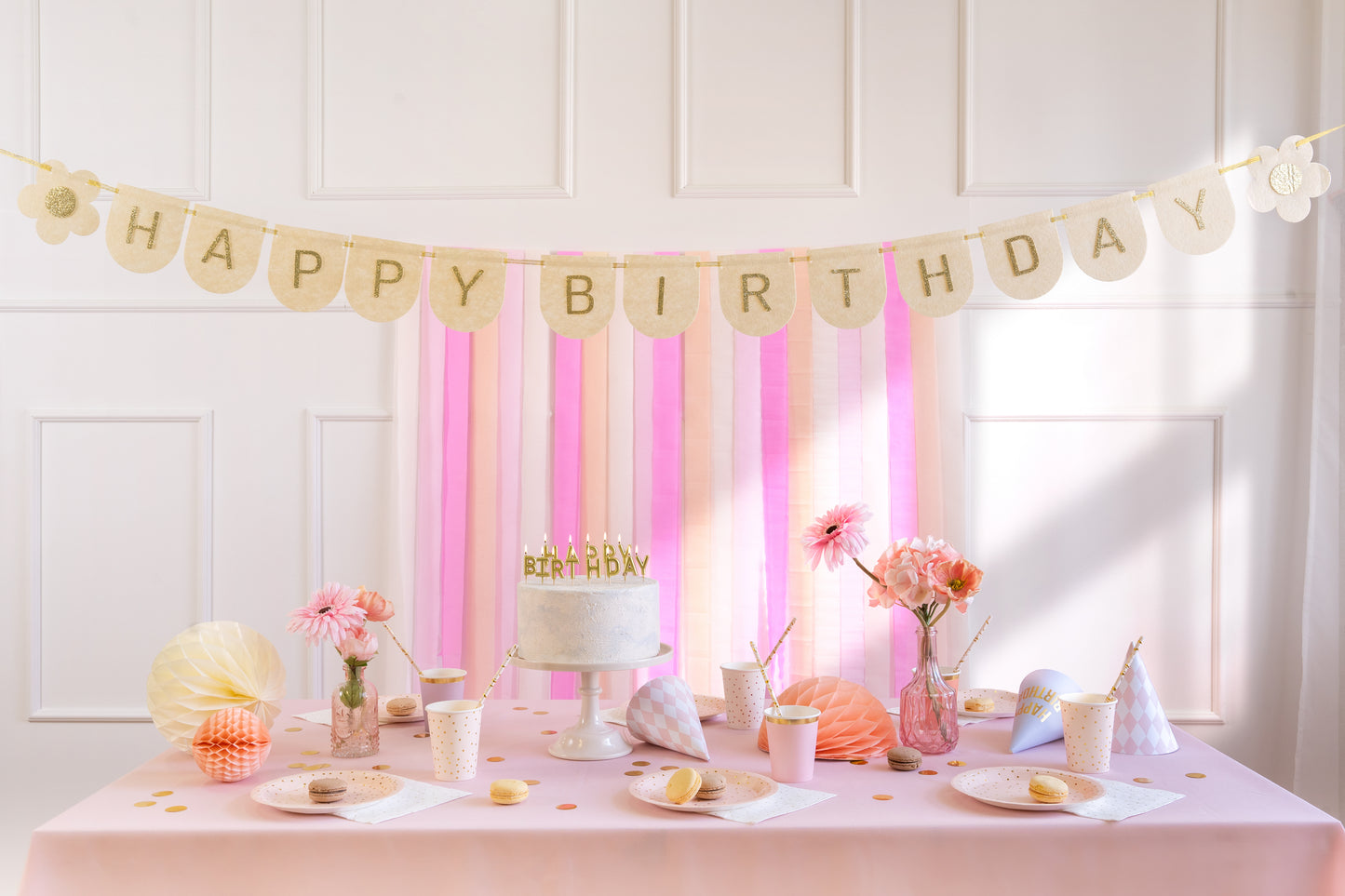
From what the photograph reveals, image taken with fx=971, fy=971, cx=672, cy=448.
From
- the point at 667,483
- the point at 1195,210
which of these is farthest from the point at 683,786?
the point at 667,483

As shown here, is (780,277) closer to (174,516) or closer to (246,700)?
(246,700)

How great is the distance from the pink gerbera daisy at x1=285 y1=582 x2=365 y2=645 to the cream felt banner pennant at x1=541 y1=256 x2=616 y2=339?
658 mm

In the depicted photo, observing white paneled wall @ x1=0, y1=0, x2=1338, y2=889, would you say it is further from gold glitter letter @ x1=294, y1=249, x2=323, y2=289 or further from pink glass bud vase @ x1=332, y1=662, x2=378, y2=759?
pink glass bud vase @ x1=332, y1=662, x2=378, y2=759

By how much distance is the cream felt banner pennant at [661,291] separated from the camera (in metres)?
1.86

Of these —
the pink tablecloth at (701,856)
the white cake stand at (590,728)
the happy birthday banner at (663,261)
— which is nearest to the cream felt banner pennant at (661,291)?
the happy birthday banner at (663,261)

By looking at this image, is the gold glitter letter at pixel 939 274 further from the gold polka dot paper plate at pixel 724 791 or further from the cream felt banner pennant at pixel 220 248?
the cream felt banner pennant at pixel 220 248

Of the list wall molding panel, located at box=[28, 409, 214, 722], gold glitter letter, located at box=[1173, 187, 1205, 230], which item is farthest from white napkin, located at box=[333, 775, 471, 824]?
wall molding panel, located at box=[28, 409, 214, 722]

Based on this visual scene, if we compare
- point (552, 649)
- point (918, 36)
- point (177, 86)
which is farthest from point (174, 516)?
point (918, 36)

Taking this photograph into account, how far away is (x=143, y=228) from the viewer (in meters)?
1.77

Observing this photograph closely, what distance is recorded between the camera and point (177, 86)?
273 centimetres

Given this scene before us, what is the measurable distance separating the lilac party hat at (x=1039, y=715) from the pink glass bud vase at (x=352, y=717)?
100 centimetres

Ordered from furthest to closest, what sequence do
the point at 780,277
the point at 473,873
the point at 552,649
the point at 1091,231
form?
the point at 780,277, the point at 1091,231, the point at 552,649, the point at 473,873

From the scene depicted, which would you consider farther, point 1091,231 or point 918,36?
point 918,36

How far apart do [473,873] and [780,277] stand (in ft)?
3.86
